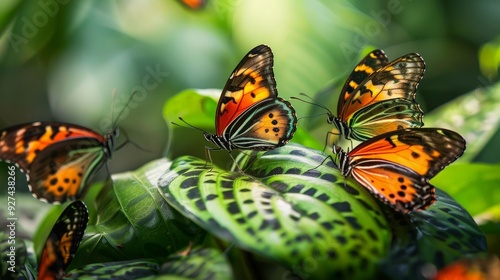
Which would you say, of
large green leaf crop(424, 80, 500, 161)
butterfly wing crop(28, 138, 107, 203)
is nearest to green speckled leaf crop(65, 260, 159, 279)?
butterfly wing crop(28, 138, 107, 203)

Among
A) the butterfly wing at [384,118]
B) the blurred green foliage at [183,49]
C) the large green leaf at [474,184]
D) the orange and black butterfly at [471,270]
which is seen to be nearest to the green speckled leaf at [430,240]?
the orange and black butterfly at [471,270]

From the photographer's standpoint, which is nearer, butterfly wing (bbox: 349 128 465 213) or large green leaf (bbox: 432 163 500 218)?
butterfly wing (bbox: 349 128 465 213)

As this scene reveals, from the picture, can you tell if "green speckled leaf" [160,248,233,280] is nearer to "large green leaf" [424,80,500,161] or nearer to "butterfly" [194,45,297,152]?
"butterfly" [194,45,297,152]

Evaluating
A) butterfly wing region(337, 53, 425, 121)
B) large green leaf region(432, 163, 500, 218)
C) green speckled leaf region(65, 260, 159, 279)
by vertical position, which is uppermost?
butterfly wing region(337, 53, 425, 121)

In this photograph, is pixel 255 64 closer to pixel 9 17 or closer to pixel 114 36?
pixel 114 36

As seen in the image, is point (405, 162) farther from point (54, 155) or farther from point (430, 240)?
point (54, 155)

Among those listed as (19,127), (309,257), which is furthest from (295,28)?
(309,257)

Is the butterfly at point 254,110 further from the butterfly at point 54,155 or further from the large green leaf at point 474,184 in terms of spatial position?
the large green leaf at point 474,184
